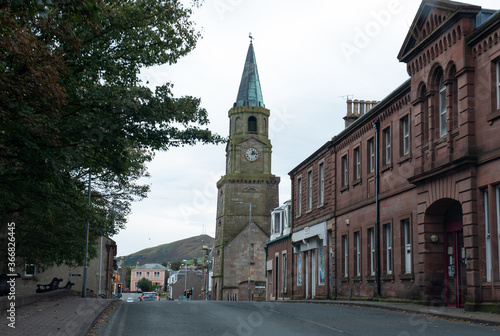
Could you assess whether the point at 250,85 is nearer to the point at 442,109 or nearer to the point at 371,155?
the point at 371,155

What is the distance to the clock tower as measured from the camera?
3578 inches

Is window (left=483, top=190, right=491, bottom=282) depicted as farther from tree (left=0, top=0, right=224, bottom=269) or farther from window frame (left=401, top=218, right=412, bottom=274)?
tree (left=0, top=0, right=224, bottom=269)

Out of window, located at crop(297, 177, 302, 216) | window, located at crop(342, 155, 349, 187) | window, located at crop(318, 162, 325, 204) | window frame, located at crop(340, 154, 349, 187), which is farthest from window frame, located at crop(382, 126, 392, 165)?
window, located at crop(297, 177, 302, 216)

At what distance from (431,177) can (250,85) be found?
7900cm

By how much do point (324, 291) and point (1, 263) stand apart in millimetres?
16921

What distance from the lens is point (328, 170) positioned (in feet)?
117

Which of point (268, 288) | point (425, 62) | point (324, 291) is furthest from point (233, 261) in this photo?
point (425, 62)

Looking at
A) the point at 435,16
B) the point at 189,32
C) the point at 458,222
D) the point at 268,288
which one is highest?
the point at 435,16

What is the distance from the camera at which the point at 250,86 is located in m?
99.0

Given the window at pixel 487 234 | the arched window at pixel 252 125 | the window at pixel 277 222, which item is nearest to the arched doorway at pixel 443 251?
the window at pixel 487 234

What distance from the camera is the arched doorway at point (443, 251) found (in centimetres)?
2133

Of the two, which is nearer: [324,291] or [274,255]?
[324,291]

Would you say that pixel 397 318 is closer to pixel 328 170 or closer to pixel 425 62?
pixel 425 62

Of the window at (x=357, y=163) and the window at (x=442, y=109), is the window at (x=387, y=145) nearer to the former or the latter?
the window at (x=357, y=163)
